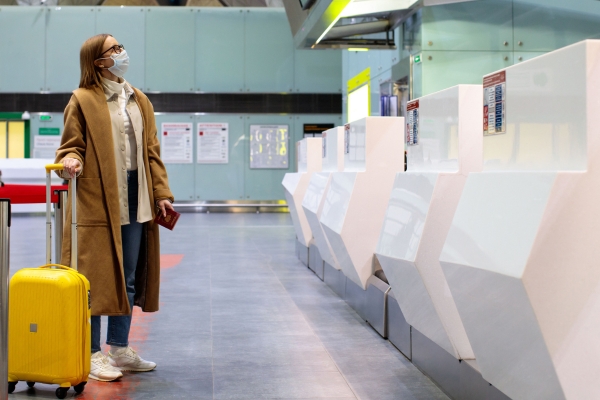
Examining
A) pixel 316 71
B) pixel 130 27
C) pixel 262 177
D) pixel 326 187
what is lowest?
pixel 326 187

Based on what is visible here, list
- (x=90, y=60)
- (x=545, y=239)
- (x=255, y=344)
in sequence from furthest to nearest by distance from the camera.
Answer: (x=255, y=344)
(x=90, y=60)
(x=545, y=239)

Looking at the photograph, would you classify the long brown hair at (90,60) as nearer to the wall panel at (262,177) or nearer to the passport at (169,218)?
the passport at (169,218)

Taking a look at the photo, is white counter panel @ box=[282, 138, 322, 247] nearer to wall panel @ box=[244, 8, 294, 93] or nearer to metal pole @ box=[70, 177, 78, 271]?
metal pole @ box=[70, 177, 78, 271]

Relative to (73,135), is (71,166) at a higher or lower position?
lower

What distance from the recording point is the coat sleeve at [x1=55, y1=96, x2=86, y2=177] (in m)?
2.97

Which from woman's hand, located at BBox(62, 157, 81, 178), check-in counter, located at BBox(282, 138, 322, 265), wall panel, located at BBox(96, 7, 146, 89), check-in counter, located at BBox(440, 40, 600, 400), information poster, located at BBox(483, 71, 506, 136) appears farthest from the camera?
wall panel, located at BBox(96, 7, 146, 89)

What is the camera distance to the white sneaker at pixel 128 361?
320 centimetres

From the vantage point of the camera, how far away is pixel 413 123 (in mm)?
3215

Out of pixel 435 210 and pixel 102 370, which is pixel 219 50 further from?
pixel 435 210

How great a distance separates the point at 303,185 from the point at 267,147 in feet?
30.2

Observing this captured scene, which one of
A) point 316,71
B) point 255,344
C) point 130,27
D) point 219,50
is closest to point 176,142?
point 219,50

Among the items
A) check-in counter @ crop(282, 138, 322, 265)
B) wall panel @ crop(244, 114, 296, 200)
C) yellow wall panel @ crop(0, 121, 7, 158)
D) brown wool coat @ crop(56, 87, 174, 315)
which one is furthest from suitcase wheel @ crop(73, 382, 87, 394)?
yellow wall panel @ crop(0, 121, 7, 158)

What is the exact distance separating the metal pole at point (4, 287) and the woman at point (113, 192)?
466 millimetres

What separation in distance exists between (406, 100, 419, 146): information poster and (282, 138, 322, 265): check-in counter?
10.8 feet
